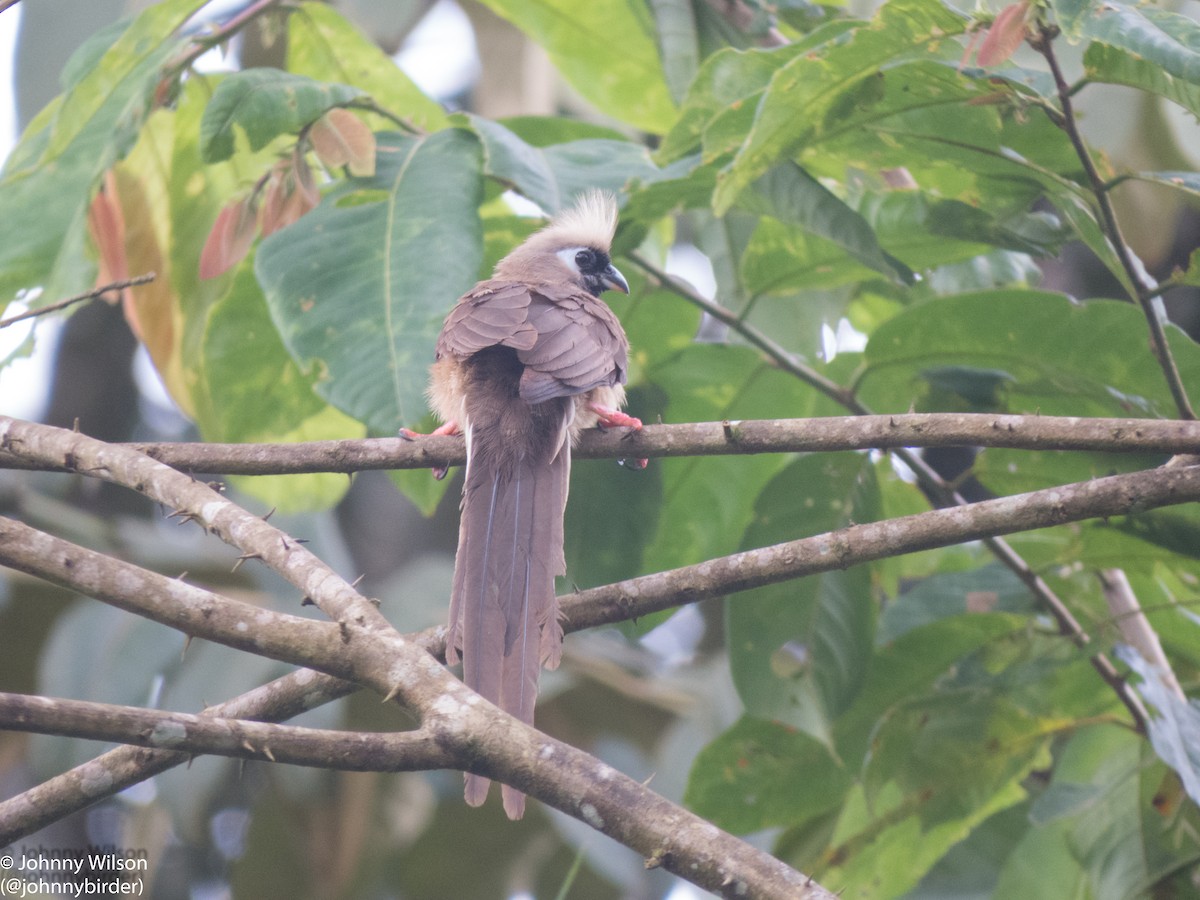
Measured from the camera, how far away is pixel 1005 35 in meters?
2.31

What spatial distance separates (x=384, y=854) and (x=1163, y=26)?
18.0 ft

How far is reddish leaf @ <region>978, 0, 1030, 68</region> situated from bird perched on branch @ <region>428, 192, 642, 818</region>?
1.01 m

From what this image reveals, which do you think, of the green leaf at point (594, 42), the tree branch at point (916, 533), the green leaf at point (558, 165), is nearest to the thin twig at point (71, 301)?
the green leaf at point (558, 165)

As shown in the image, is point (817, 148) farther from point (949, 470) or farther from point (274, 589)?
point (274, 589)

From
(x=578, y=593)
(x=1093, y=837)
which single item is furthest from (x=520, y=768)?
(x=1093, y=837)

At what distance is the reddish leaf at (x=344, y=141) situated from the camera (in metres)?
2.95

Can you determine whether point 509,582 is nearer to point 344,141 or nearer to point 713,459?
point 713,459

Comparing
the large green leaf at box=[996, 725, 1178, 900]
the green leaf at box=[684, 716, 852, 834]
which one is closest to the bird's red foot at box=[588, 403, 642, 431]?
the green leaf at box=[684, 716, 852, 834]

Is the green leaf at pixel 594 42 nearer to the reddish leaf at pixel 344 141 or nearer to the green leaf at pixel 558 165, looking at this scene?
the green leaf at pixel 558 165

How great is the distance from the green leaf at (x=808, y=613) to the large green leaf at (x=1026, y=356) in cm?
28

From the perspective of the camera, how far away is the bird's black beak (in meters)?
3.64

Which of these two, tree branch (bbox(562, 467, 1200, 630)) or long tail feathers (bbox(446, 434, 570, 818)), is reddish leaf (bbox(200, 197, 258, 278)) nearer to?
long tail feathers (bbox(446, 434, 570, 818))

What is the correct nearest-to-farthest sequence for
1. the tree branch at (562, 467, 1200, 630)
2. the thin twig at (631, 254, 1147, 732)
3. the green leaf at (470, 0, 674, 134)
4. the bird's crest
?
the tree branch at (562, 467, 1200, 630), the thin twig at (631, 254, 1147, 732), the bird's crest, the green leaf at (470, 0, 674, 134)

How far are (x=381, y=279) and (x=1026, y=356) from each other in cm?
162
